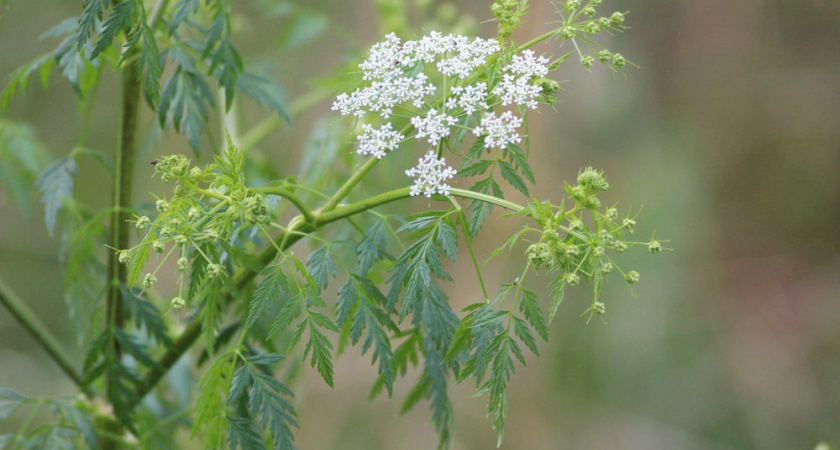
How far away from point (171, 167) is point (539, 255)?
0.52 meters

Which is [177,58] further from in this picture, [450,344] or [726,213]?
[726,213]

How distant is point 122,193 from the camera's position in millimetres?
1622

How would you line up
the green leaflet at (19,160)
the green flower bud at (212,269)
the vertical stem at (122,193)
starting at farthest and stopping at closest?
the green leaflet at (19,160) < the vertical stem at (122,193) < the green flower bud at (212,269)

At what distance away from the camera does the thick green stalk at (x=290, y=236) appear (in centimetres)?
115

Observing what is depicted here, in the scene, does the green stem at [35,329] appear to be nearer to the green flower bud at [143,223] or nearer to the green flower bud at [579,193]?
the green flower bud at [143,223]

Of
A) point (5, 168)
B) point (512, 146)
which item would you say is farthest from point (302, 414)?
point (512, 146)

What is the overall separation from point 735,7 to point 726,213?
135 centimetres

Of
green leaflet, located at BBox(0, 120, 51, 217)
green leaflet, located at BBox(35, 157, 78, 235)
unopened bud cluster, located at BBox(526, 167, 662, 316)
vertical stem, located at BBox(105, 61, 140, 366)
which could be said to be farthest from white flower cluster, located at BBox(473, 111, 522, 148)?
green leaflet, located at BBox(0, 120, 51, 217)

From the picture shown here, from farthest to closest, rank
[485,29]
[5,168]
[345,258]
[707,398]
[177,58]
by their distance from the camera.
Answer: [707,398] < [485,29] < [5,168] < [345,258] < [177,58]

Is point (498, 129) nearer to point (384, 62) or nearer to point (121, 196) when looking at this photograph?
point (384, 62)

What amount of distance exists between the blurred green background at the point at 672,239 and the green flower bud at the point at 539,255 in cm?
321

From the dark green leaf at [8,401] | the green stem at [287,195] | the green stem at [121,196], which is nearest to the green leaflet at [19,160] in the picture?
the green stem at [121,196]

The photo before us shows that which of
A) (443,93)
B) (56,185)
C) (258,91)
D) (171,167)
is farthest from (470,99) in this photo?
(56,185)

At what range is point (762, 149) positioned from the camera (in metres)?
5.08
